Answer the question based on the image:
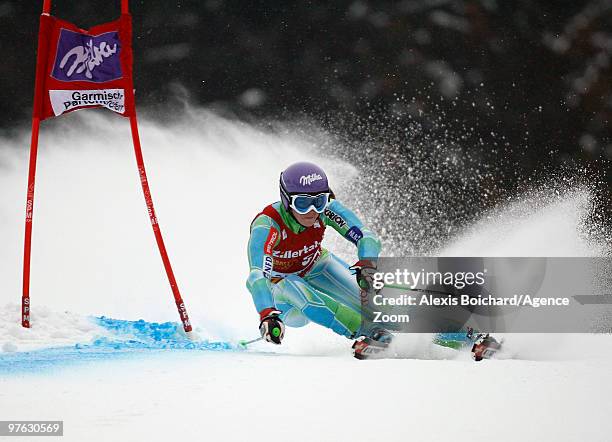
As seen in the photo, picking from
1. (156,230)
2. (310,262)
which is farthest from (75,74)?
(310,262)

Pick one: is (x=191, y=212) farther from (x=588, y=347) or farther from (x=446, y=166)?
(x=588, y=347)

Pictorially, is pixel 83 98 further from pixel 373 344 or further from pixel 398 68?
pixel 398 68

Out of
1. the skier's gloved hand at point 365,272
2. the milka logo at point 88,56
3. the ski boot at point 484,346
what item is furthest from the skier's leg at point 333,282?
the milka logo at point 88,56

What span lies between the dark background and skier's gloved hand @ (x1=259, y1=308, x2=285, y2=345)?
502cm

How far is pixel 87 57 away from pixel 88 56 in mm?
10

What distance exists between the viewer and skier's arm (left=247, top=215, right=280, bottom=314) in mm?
3639

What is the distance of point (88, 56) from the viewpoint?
15.6 ft

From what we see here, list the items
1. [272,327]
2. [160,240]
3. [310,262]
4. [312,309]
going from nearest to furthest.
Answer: [272,327] → [312,309] → [310,262] → [160,240]

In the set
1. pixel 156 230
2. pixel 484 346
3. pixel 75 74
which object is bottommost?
pixel 484 346

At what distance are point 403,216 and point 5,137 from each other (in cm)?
471

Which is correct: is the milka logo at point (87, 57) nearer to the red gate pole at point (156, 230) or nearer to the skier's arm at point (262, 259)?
the red gate pole at point (156, 230)

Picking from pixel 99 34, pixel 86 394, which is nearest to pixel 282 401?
pixel 86 394

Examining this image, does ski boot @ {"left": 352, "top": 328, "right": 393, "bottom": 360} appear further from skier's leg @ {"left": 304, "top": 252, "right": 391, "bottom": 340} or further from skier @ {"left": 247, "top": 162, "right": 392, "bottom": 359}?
skier's leg @ {"left": 304, "top": 252, "right": 391, "bottom": 340}

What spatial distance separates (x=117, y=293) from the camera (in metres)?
6.42
